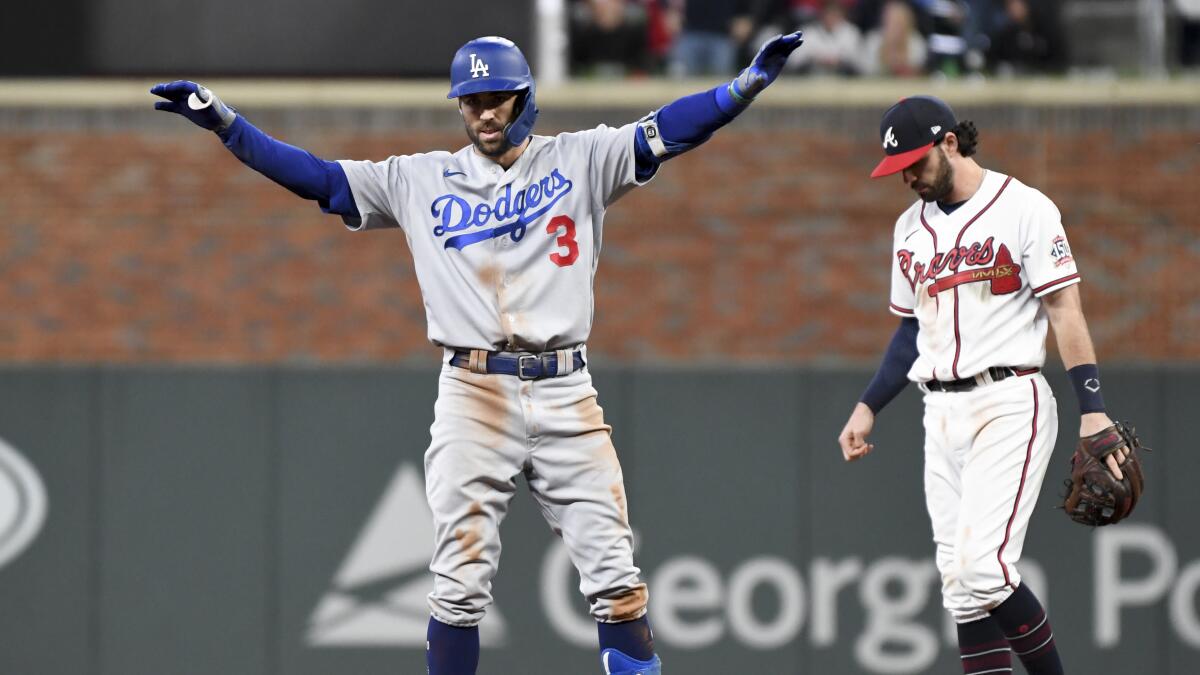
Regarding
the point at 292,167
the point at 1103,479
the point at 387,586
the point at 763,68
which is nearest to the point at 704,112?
the point at 763,68

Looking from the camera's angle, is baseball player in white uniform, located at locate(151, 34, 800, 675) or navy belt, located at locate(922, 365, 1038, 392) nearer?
baseball player in white uniform, located at locate(151, 34, 800, 675)

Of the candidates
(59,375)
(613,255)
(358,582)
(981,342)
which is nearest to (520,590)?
(358,582)

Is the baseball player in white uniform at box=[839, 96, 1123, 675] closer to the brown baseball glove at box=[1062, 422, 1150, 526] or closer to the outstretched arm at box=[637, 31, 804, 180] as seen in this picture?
the brown baseball glove at box=[1062, 422, 1150, 526]

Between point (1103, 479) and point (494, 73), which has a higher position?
point (494, 73)

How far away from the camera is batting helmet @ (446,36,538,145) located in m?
4.99

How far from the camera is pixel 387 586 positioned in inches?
346

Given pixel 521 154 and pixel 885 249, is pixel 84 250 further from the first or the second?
pixel 521 154

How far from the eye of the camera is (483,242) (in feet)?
16.7

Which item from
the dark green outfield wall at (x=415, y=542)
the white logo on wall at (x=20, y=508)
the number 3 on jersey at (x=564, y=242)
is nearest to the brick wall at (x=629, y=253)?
the dark green outfield wall at (x=415, y=542)

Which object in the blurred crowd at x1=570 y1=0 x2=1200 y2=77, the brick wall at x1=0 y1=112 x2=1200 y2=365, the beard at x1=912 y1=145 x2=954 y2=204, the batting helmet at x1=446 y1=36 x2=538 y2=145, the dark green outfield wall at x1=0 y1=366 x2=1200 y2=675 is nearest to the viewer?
the batting helmet at x1=446 y1=36 x2=538 y2=145

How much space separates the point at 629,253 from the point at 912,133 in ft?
13.7

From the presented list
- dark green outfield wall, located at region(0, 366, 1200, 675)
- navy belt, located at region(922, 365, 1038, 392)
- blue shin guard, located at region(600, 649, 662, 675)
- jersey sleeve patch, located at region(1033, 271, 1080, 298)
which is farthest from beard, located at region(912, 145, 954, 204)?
dark green outfield wall, located at region(0, 366, 1200, 675)

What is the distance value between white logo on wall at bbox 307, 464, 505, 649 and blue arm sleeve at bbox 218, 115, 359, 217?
3.72 meters

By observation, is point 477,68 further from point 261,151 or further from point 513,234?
point 261,151
